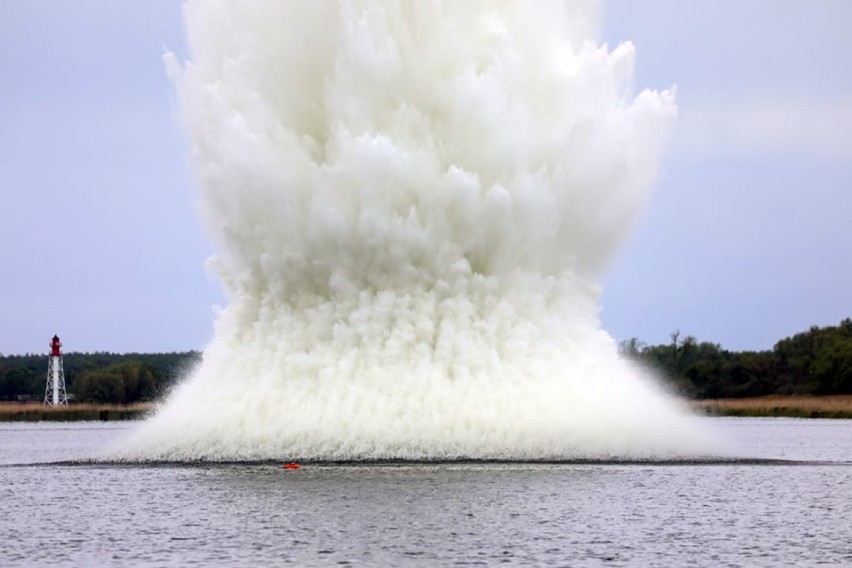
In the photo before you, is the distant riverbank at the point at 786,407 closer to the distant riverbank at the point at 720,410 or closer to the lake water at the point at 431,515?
the distant riverbank at the point at 720,410

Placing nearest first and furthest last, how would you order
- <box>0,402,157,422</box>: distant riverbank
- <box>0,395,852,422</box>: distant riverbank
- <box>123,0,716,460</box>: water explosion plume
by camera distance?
<box>123,0,716,460</box>: water explosion plume → <box>0,395,852,422</box>: distant riverbank → <box>0,402,157,422</box>: distant riverbank

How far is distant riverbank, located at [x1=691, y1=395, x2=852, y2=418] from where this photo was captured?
11856 centimetres

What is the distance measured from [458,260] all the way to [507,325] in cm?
298

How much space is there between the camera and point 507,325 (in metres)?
53.3

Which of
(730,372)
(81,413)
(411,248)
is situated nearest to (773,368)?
(730,372)

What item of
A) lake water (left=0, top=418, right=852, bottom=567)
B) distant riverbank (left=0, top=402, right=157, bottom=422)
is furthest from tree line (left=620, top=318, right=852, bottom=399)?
lake water (left=0, top=418, right=852, bottom=567)

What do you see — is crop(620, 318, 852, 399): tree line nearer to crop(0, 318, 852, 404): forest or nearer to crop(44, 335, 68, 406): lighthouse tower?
crop(0, 318, 852, 404): forest

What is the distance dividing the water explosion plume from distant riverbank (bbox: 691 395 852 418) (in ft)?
219

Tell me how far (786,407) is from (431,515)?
92.1 metres

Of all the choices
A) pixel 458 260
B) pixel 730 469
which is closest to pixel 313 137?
pixel 458 260

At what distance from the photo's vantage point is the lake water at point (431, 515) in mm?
30844

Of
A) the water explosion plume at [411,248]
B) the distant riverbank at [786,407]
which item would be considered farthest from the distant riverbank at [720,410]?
the water explosion plume at [411,248]

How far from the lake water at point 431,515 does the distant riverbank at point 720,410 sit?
68280 mm

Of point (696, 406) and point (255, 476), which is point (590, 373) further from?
point (696, 406)
